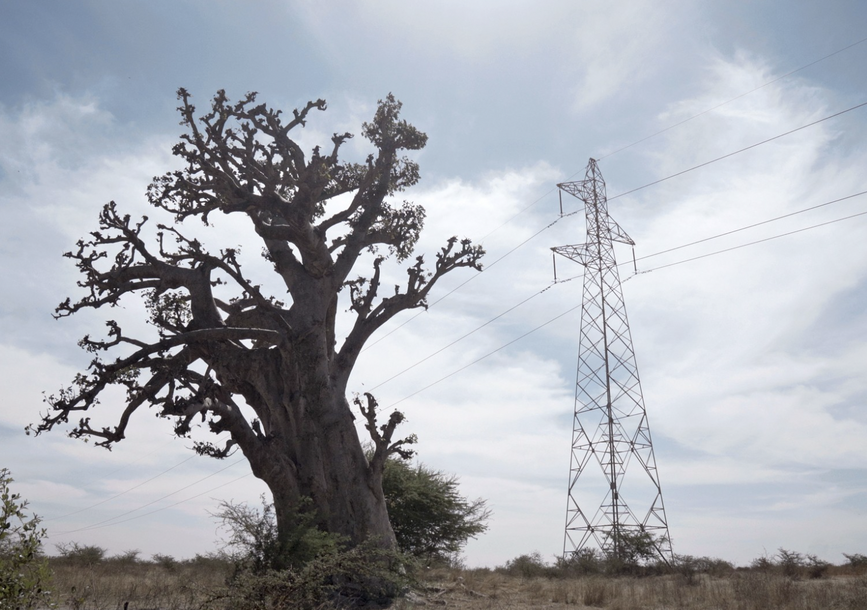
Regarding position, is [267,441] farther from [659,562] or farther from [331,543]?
[659,562]

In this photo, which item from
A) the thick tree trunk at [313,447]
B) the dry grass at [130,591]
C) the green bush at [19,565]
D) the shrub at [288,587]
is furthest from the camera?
the thick tree trunk at [313,447]

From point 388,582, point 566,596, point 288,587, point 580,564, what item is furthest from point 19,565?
point 580,564

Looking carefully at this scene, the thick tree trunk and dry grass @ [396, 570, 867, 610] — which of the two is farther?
the thick tree trunk

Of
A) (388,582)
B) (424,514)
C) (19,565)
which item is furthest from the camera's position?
(424,514)

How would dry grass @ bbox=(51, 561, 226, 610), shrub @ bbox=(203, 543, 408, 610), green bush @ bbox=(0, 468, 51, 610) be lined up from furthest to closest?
dry grass @ bbox=(51, 561, 226, 610), shrub @ bbox=(203, 543, 408, 610), green bush @ bbox=(0, 468, 51, 610)

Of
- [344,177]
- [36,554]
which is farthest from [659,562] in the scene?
[36,554]

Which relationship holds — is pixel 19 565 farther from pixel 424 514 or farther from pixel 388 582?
pixel 424 514

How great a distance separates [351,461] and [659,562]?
11620 mm

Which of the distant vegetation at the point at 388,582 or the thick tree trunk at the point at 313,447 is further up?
the thick tree trunk at the point at 313,447

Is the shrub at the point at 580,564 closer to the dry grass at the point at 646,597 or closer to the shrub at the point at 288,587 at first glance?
the dry grass at the point at 646,597

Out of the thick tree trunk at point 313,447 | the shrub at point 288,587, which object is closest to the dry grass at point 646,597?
the thick tree trunk at point 313,447

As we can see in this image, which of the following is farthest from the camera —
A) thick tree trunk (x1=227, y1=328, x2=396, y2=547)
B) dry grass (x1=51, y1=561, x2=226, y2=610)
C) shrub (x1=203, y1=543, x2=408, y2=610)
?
thick tree trunk (x1=227, y1=328, x2=396, y2=547)

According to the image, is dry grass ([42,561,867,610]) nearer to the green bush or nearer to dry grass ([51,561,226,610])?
dry grass ([51,561,226,610])

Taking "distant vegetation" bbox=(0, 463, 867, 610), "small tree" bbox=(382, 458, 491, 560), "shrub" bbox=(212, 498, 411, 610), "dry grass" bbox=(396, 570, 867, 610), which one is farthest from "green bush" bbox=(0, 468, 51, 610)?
"small tree" bbox=(382, 458, 491, 560)
